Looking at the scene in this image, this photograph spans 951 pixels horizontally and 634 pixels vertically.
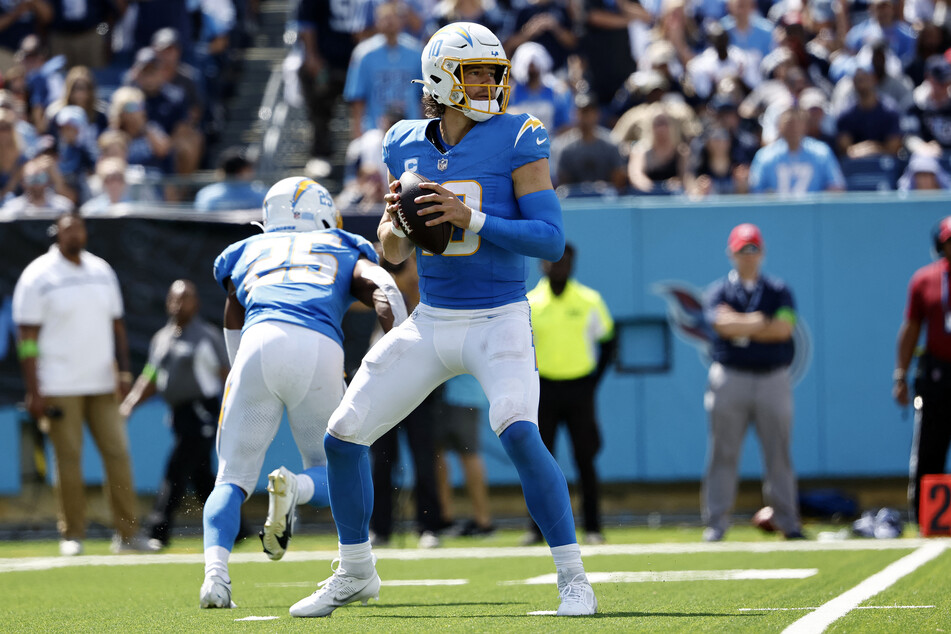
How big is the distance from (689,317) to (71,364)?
15.4 feet

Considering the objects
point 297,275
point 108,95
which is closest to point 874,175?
point 297,275

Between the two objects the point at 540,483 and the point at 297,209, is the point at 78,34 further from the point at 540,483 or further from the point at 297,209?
the point at 540,483

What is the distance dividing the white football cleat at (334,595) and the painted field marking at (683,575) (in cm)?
150

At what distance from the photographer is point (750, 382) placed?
9922 mm

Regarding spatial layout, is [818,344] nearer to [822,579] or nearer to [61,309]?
[822,579]

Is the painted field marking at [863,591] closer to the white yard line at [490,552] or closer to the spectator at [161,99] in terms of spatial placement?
the white yard line at [490,552]

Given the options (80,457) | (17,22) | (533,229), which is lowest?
(80,457)

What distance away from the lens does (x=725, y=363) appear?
9953 mm

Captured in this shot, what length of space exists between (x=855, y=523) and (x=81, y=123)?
7.79 meters

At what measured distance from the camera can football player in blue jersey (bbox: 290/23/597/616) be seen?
203 inches

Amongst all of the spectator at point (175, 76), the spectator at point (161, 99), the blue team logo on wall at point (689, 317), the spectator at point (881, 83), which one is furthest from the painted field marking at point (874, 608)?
the spectator at point (175, 76)

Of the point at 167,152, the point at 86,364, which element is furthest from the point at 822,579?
the point at 167,152

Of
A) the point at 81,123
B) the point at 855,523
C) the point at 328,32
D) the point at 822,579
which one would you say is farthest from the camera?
the point at 328,32

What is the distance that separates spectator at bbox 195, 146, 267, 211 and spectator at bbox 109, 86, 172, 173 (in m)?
1.66
